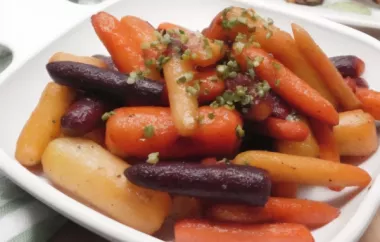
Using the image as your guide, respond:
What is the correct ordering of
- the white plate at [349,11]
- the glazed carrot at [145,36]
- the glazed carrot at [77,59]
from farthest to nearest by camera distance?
the white plate at [349,11] < the glazed carrot at [77,59] < the glazed carrot at [145,36]

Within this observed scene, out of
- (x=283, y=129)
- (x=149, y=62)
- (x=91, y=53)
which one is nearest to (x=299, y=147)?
(x=283, y=129)

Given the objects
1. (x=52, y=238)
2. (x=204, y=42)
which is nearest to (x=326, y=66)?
(x=204, y=42)

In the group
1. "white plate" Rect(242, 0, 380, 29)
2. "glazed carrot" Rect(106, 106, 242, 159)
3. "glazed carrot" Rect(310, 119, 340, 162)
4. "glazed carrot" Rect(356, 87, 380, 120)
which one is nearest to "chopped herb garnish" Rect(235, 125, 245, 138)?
"glazed carrot" Rect(106, 106, 242, 159)

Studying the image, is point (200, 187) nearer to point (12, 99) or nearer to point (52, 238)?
point (52, 238)

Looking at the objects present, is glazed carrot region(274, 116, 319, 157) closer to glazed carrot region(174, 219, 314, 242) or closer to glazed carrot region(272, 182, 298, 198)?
glazed carrot region(272, 182, 298, 198)

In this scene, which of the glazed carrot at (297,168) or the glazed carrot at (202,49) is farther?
the glazed carrot at (202,49)

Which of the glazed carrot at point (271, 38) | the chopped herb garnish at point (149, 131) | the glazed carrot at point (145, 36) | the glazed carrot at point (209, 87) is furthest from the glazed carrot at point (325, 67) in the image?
the chopped herb garnish at point (149, 131)

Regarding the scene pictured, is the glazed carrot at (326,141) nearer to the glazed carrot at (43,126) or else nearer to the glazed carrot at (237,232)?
the glazed carrot at (237,232)

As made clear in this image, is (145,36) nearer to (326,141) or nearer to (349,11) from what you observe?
(326,141)
